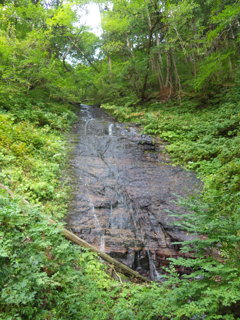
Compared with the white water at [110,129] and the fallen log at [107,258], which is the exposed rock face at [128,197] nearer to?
the fallen log at [107,258]

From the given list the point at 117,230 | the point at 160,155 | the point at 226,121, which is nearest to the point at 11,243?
the point at 117,230

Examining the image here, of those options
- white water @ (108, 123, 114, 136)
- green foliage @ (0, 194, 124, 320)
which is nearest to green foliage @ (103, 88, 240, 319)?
green foliage @ (0, 194, 124, 320)

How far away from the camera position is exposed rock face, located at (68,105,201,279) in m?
5.12

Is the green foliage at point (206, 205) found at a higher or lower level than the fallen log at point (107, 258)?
higher

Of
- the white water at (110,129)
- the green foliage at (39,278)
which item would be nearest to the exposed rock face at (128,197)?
the white water at (110,129)

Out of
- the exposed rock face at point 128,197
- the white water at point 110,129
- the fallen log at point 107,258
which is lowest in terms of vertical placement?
the fallen log at point 107,258

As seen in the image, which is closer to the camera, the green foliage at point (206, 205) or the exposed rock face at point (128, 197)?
the green foliage at point (206, 205)

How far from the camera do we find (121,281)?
13.7 feet

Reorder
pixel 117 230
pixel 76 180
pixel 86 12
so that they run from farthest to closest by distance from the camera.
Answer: pixel 86 12
pixel 76 180
pixel 117 230

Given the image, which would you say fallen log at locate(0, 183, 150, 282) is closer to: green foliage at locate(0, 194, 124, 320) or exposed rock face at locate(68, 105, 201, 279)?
exposed rock face at locate(68, 105, 201, 279)

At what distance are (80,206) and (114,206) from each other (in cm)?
96

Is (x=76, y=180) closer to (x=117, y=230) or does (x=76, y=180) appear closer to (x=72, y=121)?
(x=117, y=230)

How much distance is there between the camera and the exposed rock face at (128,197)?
202 inches

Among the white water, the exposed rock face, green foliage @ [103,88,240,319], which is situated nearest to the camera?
green foliage @ [103,88,240,319]
